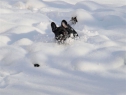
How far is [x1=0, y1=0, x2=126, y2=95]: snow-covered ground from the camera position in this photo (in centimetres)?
254

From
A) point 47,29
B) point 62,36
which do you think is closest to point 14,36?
point 47,29

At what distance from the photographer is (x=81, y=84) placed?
2574 millimetres

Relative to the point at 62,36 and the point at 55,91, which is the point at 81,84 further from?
the point at 62,36

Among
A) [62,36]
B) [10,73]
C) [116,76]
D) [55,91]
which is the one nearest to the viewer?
[55,91]

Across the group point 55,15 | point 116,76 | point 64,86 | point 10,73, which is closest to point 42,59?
point 10,73

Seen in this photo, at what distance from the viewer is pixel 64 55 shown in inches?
124

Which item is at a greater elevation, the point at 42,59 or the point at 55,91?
the point at 42,59

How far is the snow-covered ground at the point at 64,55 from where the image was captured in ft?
8.35

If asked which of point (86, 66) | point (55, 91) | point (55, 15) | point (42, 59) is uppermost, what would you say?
point (55, 15)

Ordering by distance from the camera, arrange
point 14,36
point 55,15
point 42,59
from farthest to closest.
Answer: point 55,15, point 14,36, point 42,59

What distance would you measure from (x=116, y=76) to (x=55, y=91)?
28.3 inches

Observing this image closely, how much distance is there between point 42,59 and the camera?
3125 millimetres

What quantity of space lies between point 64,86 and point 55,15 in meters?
2.70

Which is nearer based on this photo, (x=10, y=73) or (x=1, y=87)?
(x=1, y=87)
